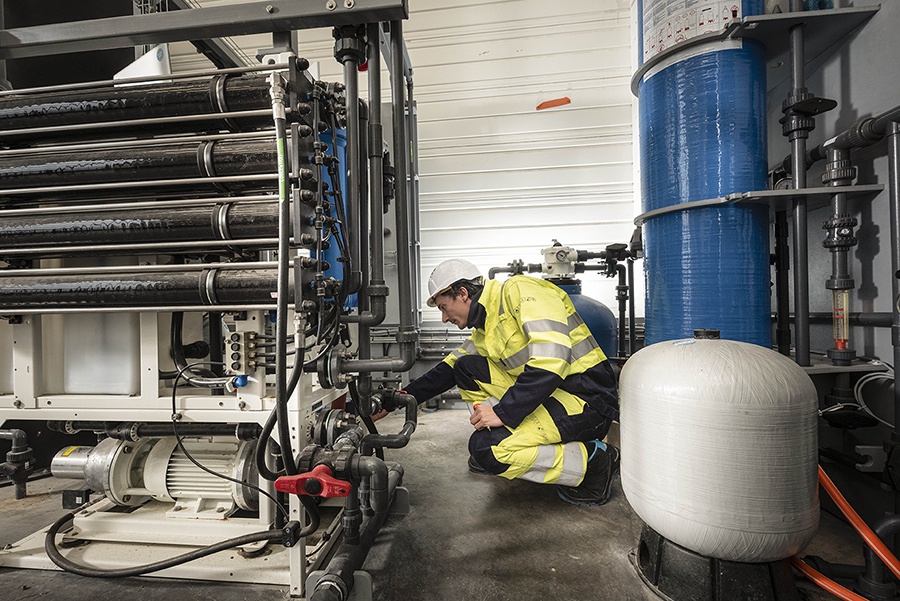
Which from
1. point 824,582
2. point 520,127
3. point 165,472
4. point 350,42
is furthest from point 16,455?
point 520,127

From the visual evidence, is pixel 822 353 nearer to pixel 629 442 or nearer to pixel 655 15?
pixel 629 442

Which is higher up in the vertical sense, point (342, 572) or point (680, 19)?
point (680, 19)

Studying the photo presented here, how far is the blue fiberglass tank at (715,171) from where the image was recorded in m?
1.42

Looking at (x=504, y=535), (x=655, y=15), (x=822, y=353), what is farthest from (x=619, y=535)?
(x=655, y=15)

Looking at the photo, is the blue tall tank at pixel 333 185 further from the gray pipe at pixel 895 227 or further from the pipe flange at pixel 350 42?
the gray pipe at pixel 895 227

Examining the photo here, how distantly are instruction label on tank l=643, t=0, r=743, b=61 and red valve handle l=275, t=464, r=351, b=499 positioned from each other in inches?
74.2

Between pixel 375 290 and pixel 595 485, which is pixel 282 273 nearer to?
pixel 375 290

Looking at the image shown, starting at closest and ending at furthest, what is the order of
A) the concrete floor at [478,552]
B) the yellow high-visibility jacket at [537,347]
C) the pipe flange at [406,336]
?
the concrete floor at [478,552]
the pipe flange at [406,336]
the yellow high-visibility jacket at [537,347]

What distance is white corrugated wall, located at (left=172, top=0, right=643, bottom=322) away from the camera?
132 inches

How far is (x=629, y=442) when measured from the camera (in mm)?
1137

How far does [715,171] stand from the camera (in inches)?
56.7

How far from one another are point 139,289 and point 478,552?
4.47ft

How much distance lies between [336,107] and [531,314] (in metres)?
1.04

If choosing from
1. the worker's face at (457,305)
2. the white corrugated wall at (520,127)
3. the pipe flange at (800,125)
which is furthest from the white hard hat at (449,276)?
the white corrugated wall at (520,127)
